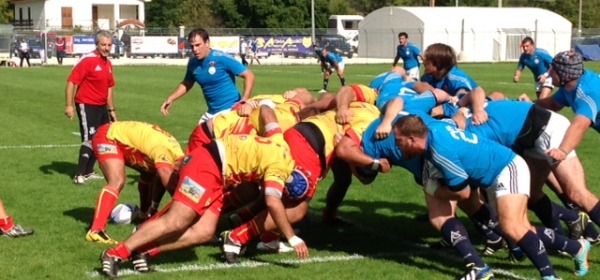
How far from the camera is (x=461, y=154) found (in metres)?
6.55

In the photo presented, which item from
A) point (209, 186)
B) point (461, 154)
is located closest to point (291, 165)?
point (209, 186)

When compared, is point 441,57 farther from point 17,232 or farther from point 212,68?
point 17,232

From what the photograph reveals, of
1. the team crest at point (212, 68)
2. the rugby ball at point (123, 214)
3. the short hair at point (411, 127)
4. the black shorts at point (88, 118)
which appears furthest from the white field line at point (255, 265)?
the black shorts at point (88, 118)

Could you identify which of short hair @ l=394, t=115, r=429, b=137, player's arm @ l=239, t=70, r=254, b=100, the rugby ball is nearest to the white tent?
player's arm @ l=239, t=70, r=254, b=100

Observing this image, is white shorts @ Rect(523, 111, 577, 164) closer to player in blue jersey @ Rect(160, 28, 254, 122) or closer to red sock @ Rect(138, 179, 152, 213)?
red sock @ Rect(138, 179, 152, 213)

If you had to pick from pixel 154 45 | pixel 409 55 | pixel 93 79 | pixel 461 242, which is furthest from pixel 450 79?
pixel 154 45

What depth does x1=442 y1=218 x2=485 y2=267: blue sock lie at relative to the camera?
6816mm

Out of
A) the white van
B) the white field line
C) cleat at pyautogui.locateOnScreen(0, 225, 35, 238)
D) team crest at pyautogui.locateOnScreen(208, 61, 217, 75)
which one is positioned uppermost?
the white van

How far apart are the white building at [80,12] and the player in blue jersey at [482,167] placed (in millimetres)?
85128

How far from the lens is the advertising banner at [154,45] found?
199 feet

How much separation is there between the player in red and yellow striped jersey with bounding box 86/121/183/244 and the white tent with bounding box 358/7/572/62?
54.8m

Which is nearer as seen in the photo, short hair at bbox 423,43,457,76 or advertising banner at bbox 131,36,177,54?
short hair at bbox 423,43,457,76

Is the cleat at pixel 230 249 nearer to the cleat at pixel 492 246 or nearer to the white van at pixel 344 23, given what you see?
the cleat at pixel 492 246

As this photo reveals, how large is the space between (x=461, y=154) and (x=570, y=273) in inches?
59.5
